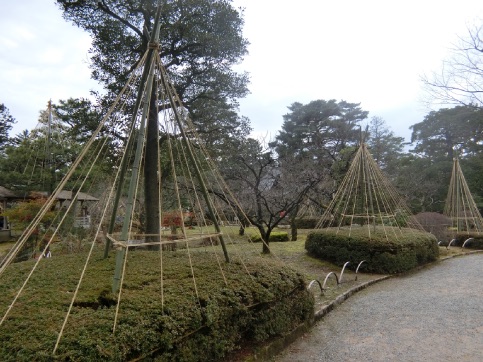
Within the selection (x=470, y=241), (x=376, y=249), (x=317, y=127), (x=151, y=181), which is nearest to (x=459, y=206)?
(x=470, y=241)

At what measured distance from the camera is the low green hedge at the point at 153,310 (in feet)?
6.69

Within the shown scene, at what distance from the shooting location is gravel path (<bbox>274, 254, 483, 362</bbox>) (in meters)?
3.49

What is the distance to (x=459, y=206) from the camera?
14.4 metres

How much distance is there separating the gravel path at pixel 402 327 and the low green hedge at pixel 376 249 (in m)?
0.94

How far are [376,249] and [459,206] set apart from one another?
9414 mm

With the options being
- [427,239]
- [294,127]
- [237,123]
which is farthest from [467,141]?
[237,123]

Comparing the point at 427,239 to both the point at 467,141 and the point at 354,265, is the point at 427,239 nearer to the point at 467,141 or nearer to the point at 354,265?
the point at 354,265

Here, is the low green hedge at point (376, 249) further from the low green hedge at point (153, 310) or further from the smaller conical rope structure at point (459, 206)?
the smaller conical rope structure at point (459, 206)

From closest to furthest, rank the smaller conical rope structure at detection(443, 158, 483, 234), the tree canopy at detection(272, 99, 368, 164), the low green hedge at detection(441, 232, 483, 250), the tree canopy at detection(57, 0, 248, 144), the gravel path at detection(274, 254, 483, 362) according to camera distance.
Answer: the gravel path at detection(274, 254, 483, 362) < the tree canopy at detection(57, 0, 248, 144) < the low green hedge at detection(441, 232, 483, 250) < the smaller conical rope structure at detection(443, 158, 483, 234) < the tree canopy at detection(272, 99, 368, 164)

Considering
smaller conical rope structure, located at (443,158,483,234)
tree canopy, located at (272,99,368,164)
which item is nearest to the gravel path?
smaller conical rope structure, located at (443,158,483,234)

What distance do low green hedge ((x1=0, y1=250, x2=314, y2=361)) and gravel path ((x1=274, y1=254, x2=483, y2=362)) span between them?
418mm

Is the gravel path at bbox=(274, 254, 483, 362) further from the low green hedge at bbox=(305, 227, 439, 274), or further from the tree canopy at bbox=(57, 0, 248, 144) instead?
the tree canopy at bbox=(57, 0, 248, 144)

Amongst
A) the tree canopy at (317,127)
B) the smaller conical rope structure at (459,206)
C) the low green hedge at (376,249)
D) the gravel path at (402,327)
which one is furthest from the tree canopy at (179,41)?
the tree canopy at (317,127)

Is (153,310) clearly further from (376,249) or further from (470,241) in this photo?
(470,241)
